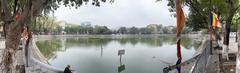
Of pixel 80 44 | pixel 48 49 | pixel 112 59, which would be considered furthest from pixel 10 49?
pixel 80 44

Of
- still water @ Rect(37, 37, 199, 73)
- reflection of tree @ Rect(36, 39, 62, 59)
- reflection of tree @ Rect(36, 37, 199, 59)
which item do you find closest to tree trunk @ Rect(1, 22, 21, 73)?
still water @ Rect(37, 37, 199, 73)

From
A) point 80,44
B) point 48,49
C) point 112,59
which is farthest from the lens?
point 80,44

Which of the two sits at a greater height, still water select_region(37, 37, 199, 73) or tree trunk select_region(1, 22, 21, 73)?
tree trunk select_region(1, 22, 21, 73)

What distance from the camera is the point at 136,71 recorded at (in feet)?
95.1

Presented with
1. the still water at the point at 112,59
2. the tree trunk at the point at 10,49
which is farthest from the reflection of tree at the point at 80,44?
the tree trunk at the point at 10,49

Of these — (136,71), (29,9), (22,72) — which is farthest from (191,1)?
(29,9)

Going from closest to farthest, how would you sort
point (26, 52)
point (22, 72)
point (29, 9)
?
1. point (29, 9)
2. point (22, 72)
3. point (26, 52)

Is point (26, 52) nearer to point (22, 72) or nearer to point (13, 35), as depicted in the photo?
point (22, 72)

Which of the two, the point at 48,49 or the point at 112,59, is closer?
the point at 112,59

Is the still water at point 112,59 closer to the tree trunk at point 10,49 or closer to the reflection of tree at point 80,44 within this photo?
the reflection of tree at point 80,44

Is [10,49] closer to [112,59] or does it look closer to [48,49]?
[112,59]

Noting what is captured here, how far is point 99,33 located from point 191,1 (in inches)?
5846

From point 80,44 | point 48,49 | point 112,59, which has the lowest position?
point 80,44

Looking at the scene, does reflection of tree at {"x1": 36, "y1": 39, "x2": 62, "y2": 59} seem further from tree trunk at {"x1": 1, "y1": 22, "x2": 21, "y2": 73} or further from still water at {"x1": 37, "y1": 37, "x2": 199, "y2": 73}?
tree trunk at {"x1": 1, "y1": 22, "x2": 21, "y2": 73}
